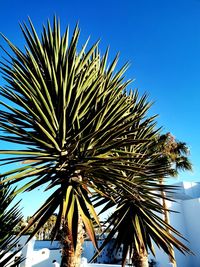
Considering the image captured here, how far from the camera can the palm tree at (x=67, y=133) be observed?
2441 millimetres

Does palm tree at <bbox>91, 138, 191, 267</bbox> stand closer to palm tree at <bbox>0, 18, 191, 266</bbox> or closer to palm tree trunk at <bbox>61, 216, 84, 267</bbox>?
palm tree at <bbox>0, 18, 191, 266</bbox>

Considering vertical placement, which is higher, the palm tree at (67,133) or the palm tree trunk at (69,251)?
the palm tree at (67,133)

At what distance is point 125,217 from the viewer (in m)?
3.57

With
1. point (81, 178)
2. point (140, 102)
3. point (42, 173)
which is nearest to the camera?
point (42, 173)

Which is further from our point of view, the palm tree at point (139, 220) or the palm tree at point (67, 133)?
the palm tree at point (139, 220)

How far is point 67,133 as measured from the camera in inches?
114

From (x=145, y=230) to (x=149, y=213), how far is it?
0.24 m

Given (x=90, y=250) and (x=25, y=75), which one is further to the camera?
(x=90, y=250)

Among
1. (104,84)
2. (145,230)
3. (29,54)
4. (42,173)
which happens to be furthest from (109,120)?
(145,230)

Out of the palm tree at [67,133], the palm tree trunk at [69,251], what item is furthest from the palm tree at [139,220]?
the palm tree trunk at [69,251]

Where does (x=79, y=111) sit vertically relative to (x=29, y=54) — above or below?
below

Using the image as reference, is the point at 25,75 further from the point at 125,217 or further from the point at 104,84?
the point at 125,217

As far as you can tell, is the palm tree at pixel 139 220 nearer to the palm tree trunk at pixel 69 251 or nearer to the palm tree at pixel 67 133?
the palm tree at pixel 67 133

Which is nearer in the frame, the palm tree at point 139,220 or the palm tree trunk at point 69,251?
the palm tree trunk at point 69,251
